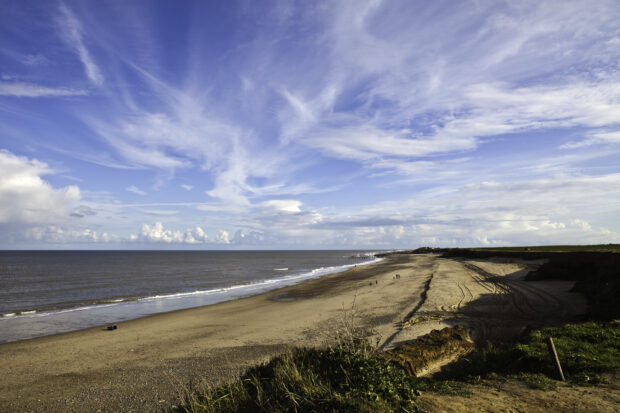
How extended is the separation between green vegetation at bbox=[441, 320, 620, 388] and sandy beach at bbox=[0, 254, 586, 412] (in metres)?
3.24

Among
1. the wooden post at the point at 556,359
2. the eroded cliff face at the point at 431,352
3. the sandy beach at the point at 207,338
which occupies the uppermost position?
the wooden post at the point at 556,359

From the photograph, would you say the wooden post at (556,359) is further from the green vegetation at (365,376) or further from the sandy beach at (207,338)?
the sandy beach at (207,338)

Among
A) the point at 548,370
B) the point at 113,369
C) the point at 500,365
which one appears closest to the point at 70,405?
the point at 113,369

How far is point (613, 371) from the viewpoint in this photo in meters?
8.03

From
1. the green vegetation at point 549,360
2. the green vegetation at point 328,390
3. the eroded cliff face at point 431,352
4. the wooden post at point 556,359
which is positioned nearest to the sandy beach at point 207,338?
the eroded cliff face at point 431,352

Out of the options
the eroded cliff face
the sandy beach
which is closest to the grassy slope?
the eroded cliff face

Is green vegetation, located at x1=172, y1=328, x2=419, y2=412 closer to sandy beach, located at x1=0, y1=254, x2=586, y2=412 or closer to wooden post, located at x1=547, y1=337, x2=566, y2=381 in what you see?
wooden post, located at x1=547, y1=337, x2=566, y2=381

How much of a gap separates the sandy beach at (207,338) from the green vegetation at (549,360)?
10.6 ft

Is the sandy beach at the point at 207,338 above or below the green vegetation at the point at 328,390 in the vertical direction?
below

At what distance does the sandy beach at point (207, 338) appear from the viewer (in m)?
10.8

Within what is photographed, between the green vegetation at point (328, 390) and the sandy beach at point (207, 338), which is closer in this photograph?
the green vegetation at point (328, 390)

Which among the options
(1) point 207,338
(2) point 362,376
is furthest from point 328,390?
(1) point 207,338

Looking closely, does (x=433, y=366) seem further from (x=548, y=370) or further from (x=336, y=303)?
(x=336, y=303)

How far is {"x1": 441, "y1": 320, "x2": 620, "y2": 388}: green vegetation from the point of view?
26.8 feet
